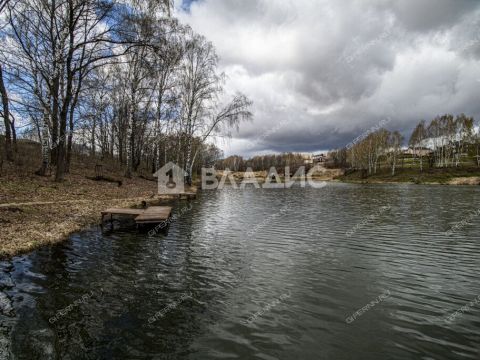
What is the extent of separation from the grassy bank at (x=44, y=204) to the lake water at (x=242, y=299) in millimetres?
1005

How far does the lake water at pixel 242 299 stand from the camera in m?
5.48

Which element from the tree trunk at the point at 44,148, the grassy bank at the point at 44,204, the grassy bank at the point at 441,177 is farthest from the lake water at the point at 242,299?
the grassy bank at the point at 441,177

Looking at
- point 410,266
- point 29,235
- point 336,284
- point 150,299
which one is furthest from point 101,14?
point 410,266

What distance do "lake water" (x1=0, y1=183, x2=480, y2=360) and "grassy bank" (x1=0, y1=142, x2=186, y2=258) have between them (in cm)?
100

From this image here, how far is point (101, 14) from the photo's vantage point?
17.6 metres

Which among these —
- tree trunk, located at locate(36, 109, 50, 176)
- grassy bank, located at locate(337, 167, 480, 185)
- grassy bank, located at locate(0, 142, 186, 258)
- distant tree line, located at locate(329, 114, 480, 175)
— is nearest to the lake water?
grassy bank, located at locate(0, 142, 186, 258)

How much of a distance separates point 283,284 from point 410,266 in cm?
498

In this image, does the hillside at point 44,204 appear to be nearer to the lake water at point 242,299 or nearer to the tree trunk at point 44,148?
the tree trunk at point 44,148

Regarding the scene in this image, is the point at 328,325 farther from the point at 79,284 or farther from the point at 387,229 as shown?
the point at 387,229

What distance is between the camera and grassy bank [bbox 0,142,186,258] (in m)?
11.8

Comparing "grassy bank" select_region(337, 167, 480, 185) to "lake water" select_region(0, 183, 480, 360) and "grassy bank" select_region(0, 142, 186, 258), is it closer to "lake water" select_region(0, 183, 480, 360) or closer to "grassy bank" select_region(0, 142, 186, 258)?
"lake water" select_region(0, 183, 480, 360)

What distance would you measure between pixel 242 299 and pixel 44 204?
14697 mm

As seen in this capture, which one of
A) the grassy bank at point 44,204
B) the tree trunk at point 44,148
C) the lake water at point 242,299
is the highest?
the tree trunk at point 44,148

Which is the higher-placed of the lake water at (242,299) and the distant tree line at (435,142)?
the distant tree line at (435,142)
